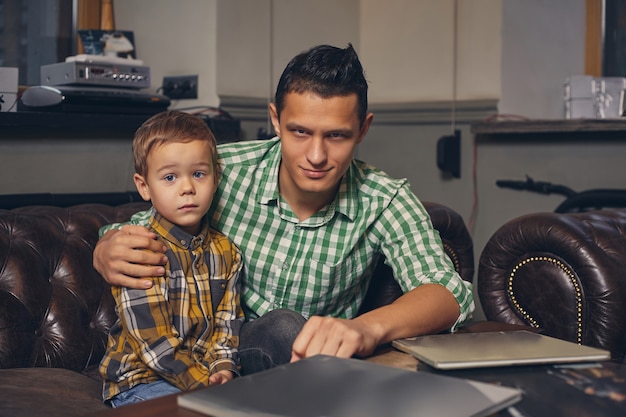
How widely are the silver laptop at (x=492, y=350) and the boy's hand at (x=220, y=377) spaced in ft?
1.27

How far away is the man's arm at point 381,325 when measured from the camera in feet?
4.29

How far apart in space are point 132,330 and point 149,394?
0.42ft

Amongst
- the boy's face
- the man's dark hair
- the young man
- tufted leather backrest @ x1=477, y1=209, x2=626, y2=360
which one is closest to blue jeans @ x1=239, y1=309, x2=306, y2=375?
the young man

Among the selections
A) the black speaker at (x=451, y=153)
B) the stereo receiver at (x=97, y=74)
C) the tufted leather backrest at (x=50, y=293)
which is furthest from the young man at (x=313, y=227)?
the black speaker at (x=451, y=153)

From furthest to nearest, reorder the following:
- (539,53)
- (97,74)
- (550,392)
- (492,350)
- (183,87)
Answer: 1. (539,53)
2. (183,87)
3. (97,74)
4. (492,350)
5. (550,392)

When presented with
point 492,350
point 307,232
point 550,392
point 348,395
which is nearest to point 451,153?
point 307,232

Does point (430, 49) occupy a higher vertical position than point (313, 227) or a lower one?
higher

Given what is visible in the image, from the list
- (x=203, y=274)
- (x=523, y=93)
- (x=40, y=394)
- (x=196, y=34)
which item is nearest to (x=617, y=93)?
(x=523, y=93)

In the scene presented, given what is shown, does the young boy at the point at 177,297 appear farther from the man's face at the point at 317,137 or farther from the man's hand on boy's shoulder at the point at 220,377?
the man's face at the point at 317,137

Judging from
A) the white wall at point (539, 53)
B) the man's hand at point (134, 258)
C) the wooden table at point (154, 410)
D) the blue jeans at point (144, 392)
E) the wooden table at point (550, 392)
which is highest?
the white wall at point (539, 53)

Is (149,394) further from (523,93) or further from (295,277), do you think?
(523,93)

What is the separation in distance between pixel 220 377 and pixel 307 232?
468mm

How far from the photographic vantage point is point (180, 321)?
66.9 inches

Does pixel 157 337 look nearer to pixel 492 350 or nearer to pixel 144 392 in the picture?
pixel 144 392
